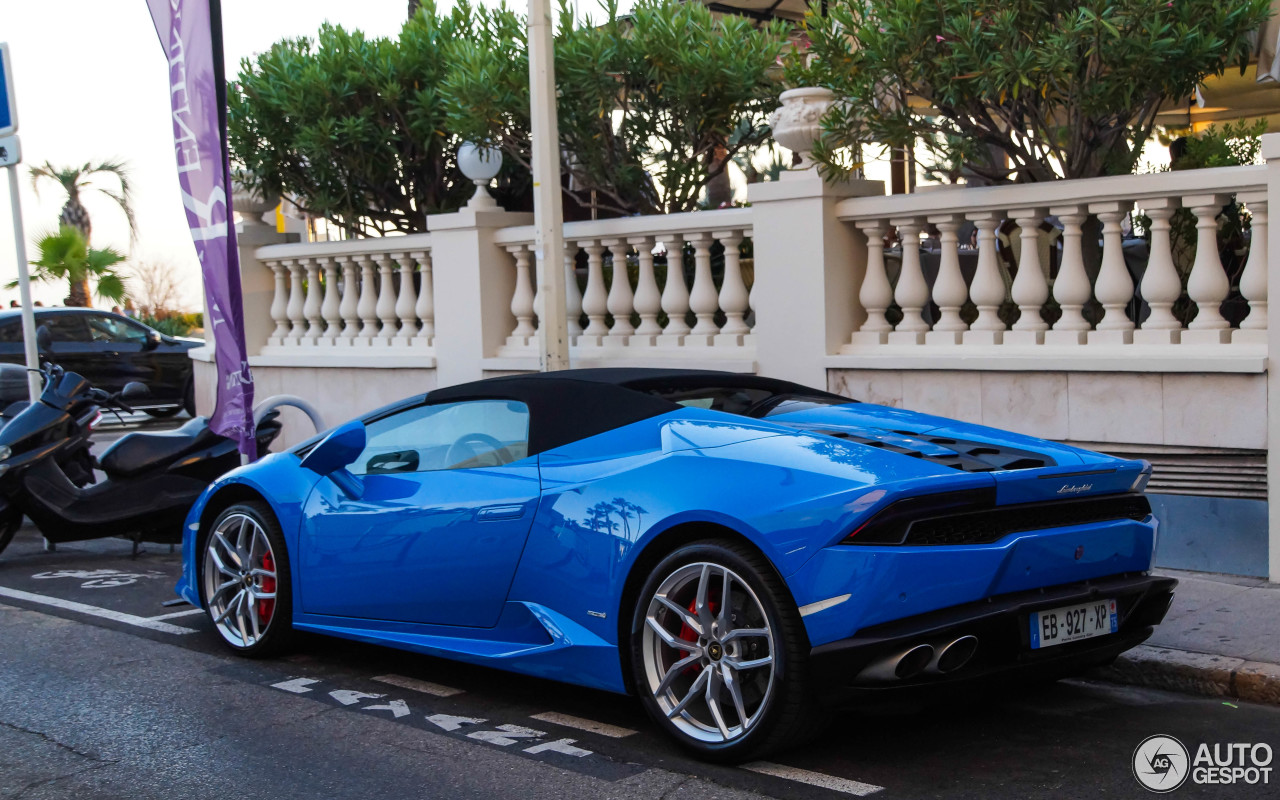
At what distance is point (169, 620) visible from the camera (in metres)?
6.95

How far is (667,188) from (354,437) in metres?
5.09

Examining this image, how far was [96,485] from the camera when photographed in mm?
8555

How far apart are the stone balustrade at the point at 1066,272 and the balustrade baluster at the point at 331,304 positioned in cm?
509

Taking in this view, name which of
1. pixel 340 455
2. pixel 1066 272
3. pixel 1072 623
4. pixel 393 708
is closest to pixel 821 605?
pixel 1072 623

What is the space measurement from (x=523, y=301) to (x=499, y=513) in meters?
5.49

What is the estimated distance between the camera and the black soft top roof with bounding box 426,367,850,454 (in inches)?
193

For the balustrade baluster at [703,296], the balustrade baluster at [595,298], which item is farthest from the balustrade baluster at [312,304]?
the balustrade baluster at [703,296]

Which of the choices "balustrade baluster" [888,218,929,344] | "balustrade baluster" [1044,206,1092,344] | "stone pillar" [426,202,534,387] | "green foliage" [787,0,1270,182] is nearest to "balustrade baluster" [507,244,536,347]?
"stone pillar" [426,202,534,387]

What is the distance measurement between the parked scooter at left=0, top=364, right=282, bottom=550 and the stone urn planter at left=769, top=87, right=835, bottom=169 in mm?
4101

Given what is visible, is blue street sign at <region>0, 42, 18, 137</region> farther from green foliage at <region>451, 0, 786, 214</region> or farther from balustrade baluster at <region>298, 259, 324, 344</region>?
green foliage at <region>451, 0, 786, 214</region>

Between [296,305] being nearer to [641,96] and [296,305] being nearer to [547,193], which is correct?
[641,96]

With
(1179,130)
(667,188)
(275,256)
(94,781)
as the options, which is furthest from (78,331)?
(94,781)

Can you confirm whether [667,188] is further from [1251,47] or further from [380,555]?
[380,555]

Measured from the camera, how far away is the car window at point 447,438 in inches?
204
